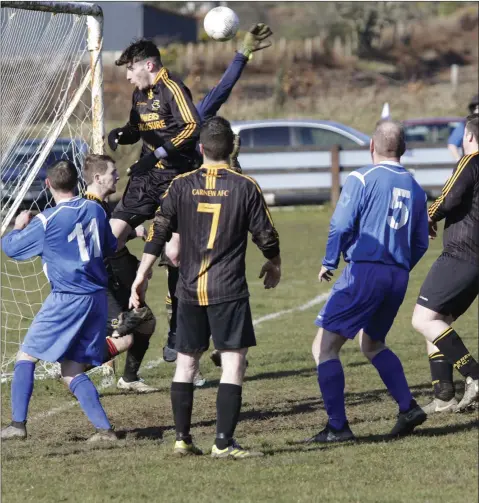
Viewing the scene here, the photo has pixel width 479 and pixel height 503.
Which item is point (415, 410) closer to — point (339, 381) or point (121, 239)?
point (339, 381)

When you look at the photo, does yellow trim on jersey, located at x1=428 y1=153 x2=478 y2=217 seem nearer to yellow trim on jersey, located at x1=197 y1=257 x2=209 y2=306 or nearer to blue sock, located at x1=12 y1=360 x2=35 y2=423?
yellow trim on jersey, located at x1=197 y1=257 x2=209 y2=306

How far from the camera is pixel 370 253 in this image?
6.34m

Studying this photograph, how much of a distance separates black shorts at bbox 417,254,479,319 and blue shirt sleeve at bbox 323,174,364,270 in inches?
45.4

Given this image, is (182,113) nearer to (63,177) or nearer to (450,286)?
(63,177)

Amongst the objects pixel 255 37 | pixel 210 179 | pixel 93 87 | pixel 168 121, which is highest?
pixel 255 37

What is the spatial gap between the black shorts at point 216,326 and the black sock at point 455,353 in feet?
5.66

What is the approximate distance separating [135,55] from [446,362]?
3135 millimetres

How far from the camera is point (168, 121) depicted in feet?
26.8

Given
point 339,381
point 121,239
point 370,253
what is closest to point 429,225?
point 370,253

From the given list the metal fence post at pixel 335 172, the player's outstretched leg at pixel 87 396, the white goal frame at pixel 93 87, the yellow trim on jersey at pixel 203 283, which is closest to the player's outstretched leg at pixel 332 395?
the yellow trim on jersey at pixel 203 283

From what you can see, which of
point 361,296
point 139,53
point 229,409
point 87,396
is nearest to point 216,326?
point 229,409

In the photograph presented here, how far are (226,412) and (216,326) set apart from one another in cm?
47

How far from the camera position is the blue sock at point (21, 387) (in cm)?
655

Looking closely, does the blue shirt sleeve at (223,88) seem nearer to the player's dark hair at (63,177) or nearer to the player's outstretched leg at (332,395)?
the player's dark hair at (63,177)
